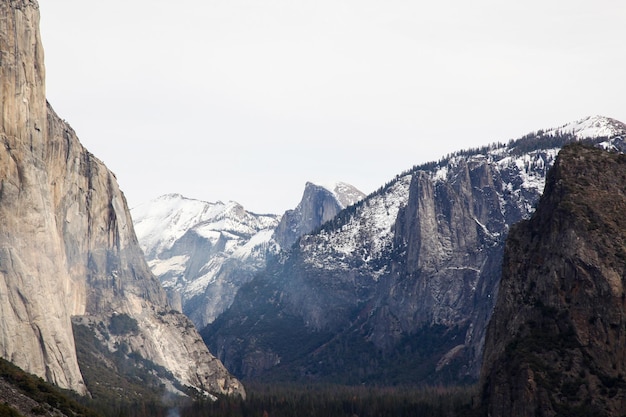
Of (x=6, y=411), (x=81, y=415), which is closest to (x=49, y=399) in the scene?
(x=81, y=415)

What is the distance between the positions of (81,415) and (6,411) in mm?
36538

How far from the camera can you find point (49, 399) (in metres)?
199

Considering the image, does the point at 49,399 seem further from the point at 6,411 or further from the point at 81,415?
the point at 6,411

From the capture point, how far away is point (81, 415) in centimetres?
19850

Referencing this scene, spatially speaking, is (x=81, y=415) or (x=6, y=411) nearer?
(x=6, y=411)

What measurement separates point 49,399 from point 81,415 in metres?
6.13

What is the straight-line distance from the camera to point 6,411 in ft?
534

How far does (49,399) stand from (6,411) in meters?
36.8

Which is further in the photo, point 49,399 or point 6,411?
point 49,399
